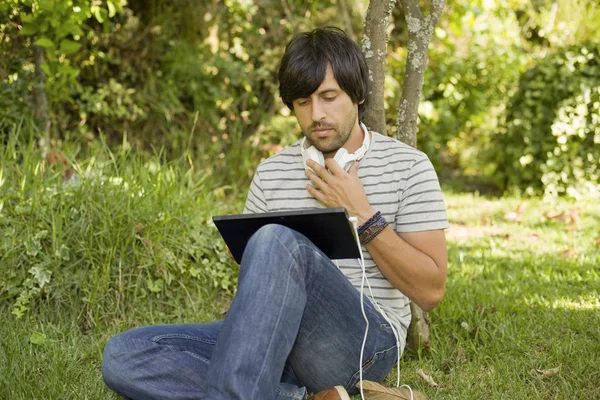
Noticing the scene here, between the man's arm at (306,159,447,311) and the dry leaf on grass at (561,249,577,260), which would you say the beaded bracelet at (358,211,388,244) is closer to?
the man's arm at (306,159,447,311)

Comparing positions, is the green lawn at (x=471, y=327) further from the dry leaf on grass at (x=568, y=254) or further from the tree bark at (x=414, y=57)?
the tree bark at (x=414, y=57)

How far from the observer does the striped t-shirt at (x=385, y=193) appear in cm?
235

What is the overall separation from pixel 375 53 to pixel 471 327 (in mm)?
1238

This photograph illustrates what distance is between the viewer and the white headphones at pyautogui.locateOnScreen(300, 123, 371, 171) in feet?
8.14

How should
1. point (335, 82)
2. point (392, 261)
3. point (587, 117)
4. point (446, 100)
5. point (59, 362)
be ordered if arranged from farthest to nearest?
point (446, 100), point (587, 117), point (59, 362), point (335, 82), point (392, 261)

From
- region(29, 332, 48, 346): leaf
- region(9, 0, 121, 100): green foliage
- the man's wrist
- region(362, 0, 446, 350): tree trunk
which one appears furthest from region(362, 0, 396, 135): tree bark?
region(9, 0, 121, 100): green foliage

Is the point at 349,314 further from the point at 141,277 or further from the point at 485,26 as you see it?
the point at 485,26

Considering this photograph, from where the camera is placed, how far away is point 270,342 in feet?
6.61

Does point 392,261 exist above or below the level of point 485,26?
below

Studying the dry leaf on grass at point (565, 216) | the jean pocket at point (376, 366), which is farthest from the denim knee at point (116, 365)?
the dry leaf on grass at point (565, 216)

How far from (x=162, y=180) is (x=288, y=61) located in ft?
5.20

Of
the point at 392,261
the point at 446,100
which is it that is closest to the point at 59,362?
the point at 392,261

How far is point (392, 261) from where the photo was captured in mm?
2258

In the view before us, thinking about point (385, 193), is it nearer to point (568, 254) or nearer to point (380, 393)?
point (380, 393)
